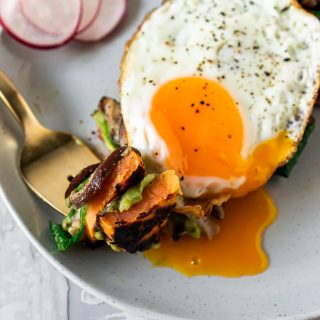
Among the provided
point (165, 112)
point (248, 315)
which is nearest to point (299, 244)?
point (248, 315)

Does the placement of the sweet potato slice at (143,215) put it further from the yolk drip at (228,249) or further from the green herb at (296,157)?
the green herb at (296,157)

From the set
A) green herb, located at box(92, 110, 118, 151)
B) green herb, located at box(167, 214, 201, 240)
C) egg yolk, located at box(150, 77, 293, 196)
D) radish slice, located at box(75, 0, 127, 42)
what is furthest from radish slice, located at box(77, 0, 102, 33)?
green herb, located at box(167, 214, 201, 240)

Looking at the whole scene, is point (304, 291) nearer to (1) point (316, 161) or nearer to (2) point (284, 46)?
(1) point (316, 161)

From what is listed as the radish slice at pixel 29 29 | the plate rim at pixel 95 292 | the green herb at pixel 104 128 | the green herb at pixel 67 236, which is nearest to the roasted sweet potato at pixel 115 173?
the green herb at pixel 67 236

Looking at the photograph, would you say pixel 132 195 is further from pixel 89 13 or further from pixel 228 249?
pixel 89 13

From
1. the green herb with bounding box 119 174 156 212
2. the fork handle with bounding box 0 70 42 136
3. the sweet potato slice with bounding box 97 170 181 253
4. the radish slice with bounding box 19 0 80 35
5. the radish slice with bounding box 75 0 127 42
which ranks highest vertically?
the radish slice with bounding box 19 0 80 35

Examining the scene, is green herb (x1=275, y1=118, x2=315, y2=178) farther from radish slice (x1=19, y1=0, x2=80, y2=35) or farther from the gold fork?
radish slice (x1=19, y1=0, x2=80, y2=35)
